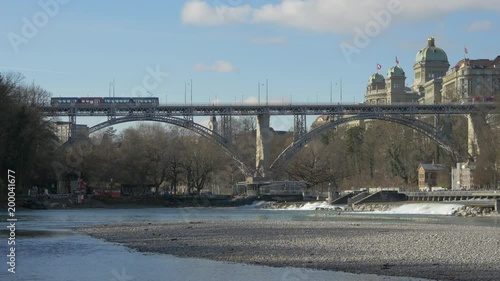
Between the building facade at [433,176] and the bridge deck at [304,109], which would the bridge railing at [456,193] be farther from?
the bridge deck at [304,109]

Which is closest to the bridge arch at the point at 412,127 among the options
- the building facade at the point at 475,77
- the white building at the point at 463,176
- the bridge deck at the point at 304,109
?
the bridge deck at the point at 304,109

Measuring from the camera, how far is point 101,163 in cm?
10550

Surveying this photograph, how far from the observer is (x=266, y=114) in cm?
11194

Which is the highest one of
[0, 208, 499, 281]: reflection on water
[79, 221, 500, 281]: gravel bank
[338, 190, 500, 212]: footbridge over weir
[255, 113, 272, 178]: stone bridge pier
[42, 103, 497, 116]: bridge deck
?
[42, 103, 497, 116]: bridge deck

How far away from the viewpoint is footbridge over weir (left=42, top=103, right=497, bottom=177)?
344 ft

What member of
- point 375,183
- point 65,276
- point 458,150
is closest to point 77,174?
point 375,183

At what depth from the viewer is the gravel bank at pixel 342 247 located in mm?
24641

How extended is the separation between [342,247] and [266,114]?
267 ft

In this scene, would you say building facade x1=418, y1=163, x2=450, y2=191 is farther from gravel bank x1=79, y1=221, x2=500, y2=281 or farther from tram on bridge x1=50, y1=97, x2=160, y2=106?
gravel bank x1=79, y1=221, x2=500, y2=281

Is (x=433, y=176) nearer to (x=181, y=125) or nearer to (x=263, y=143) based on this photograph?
(x=263, y=143)

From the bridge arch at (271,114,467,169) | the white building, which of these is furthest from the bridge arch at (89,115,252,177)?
the white building

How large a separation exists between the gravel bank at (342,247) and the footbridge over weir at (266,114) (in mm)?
61471

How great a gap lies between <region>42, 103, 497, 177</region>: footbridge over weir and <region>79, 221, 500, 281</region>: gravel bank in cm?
6147

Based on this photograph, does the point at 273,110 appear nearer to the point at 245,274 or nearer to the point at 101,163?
the point at 101,163
